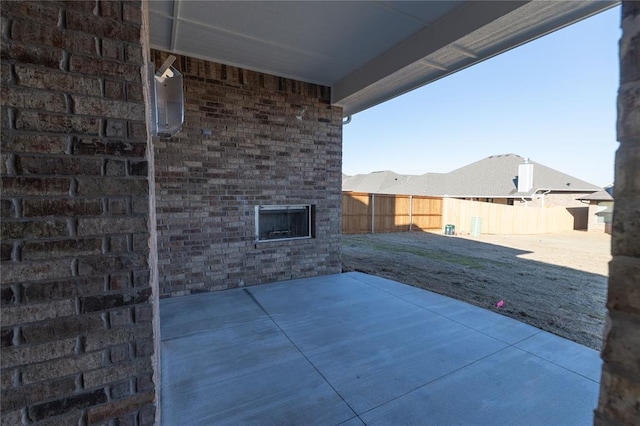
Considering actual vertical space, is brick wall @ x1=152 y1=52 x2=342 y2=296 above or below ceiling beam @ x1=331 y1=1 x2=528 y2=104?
below

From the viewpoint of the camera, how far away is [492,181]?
79.9 feet

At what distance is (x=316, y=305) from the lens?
3.91 m

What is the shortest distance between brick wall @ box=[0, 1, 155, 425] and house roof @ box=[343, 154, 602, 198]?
84.0 ft

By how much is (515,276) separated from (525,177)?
63.7 ft

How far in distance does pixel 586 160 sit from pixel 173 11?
41.6m

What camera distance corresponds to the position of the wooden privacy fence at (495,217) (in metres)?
16.0

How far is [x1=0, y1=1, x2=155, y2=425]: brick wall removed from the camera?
1.00m

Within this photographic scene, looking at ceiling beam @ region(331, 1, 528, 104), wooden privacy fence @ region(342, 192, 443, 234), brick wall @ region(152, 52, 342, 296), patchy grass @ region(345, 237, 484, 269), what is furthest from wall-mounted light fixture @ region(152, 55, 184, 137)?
wooden privacy fence @ region(342, 192, 443, 234)

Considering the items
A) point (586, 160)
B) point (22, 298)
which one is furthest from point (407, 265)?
point (586, 160)

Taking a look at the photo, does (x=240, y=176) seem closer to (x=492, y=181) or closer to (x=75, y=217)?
(x=75, y=217)

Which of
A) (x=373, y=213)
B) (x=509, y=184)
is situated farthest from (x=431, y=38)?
(x=509, y=184)

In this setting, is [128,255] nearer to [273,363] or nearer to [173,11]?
[273,363]

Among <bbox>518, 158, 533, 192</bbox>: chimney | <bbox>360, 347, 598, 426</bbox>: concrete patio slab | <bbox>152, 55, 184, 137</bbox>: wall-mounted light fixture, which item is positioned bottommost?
<bbox>360, 347, 598, 426</bbox>: concrete patio slab

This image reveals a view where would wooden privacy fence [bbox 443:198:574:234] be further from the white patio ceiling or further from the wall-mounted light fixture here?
the wall-mounted light fixture
